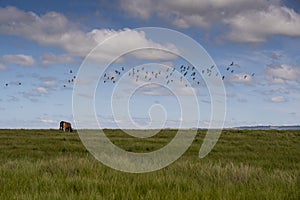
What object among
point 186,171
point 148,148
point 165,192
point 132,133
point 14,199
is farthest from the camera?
point 132,133

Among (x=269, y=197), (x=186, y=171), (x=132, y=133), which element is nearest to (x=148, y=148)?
(x=132, y=133)

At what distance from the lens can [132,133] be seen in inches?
1375

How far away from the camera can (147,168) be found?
35.0 feet

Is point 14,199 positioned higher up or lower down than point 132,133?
lower down

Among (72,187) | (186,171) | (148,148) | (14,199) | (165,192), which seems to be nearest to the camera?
(14,199)

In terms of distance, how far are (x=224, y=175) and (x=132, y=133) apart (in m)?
25.7

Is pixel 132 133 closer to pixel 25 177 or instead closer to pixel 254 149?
pixel 254 149

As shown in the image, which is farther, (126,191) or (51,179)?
(51,179)

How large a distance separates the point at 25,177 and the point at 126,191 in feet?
8.81

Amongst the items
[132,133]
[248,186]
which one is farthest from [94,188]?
[132,133]

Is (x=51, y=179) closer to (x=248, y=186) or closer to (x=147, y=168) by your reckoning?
(x=147, y=168)

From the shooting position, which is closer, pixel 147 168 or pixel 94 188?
pixel 94 188

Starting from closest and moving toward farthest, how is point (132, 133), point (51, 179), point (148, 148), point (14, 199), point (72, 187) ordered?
point (14, 199) → point (72, 187) → point (51, 179) → point (148, 148) → point (132, 133)

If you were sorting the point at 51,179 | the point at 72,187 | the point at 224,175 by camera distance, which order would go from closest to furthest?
the point at 72,187
the point at 51,179
the point at 224,175
